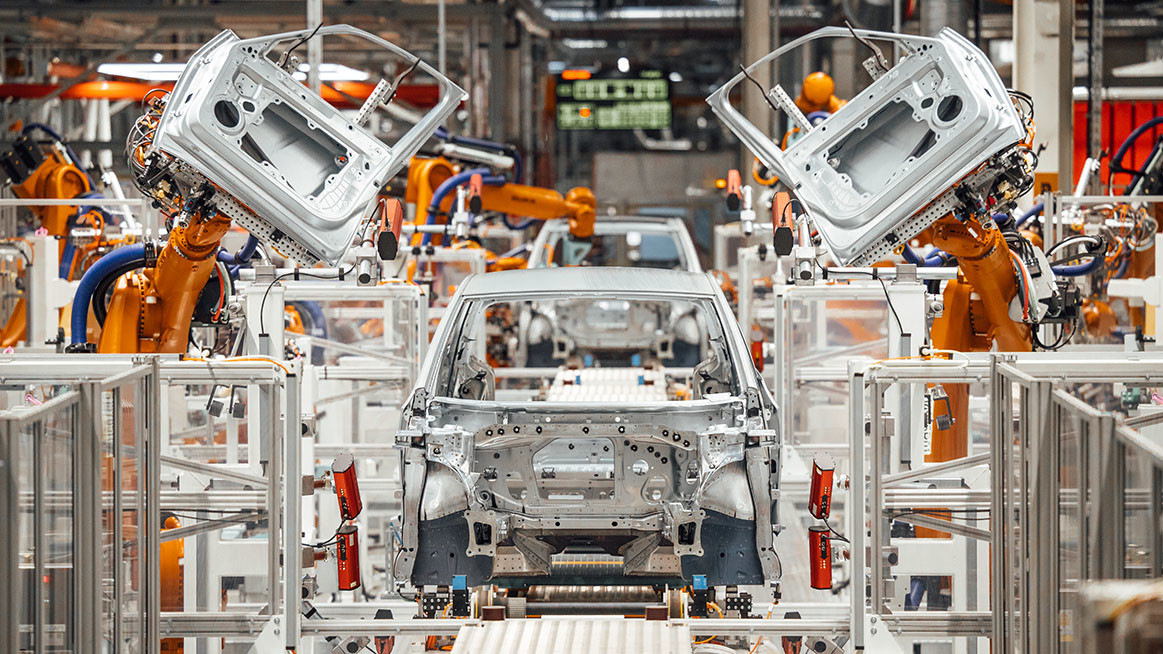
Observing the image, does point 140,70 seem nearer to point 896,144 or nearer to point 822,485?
point 896,144

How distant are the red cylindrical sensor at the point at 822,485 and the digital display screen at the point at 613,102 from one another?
551 inches

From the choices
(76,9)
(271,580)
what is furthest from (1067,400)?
(76,9)

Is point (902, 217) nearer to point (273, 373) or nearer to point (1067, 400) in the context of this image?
point (1067, 400)

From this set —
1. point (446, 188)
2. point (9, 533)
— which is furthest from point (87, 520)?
point (446, 188)

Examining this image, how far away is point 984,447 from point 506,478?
5.66 feet

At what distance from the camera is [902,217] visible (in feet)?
13.2

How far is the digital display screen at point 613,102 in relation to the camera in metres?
17.2

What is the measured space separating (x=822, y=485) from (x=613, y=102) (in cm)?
1418

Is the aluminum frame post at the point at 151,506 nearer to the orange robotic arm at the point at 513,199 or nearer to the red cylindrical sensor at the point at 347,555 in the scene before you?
the red cylindrical sensor at the point at 347,555

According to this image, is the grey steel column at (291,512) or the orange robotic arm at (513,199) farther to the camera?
the orange robotic arm at (513,199)

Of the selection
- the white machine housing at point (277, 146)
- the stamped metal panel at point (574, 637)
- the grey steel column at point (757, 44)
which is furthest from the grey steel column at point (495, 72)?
the stamped metal panel at point (574, 637)

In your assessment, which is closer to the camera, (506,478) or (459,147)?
(506,478)

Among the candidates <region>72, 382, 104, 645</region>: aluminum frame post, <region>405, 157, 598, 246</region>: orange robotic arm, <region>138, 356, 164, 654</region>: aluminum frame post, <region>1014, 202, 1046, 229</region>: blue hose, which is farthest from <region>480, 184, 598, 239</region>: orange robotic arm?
<region>72, 382, 104, 645</region>: aluminum frame post

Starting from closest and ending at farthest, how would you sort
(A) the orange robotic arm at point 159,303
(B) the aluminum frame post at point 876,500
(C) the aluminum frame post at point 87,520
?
1. (C) the aluminum frame post at point 87,520
2. (B) the aluminum frame post at point 876,500
3. (A) the orange robotic arm at point 159,303
